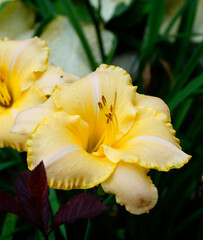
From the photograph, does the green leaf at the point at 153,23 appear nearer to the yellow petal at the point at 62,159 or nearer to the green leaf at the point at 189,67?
the green leaf at the point at 189,67

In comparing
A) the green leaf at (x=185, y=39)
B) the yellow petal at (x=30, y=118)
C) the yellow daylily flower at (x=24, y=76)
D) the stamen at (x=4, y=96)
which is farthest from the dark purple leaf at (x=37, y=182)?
the green leaf at (x=185, y=39)

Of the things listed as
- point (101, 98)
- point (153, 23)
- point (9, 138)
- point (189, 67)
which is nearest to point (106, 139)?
point (101, 98)

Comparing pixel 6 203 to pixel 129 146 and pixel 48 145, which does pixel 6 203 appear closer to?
pixel 48 145

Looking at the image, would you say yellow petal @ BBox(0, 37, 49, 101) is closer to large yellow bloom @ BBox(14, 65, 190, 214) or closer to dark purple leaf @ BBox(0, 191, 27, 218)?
large yellow bloom @ BBox(14, 65, 190, 214)

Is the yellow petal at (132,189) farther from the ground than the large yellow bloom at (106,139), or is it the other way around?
the large yellow bloom at (106,139)

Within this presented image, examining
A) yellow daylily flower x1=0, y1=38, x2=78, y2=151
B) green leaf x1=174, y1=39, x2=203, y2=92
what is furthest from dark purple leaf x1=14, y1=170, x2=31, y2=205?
green leaf x1=174, y1=39, x2=203, y2=92
